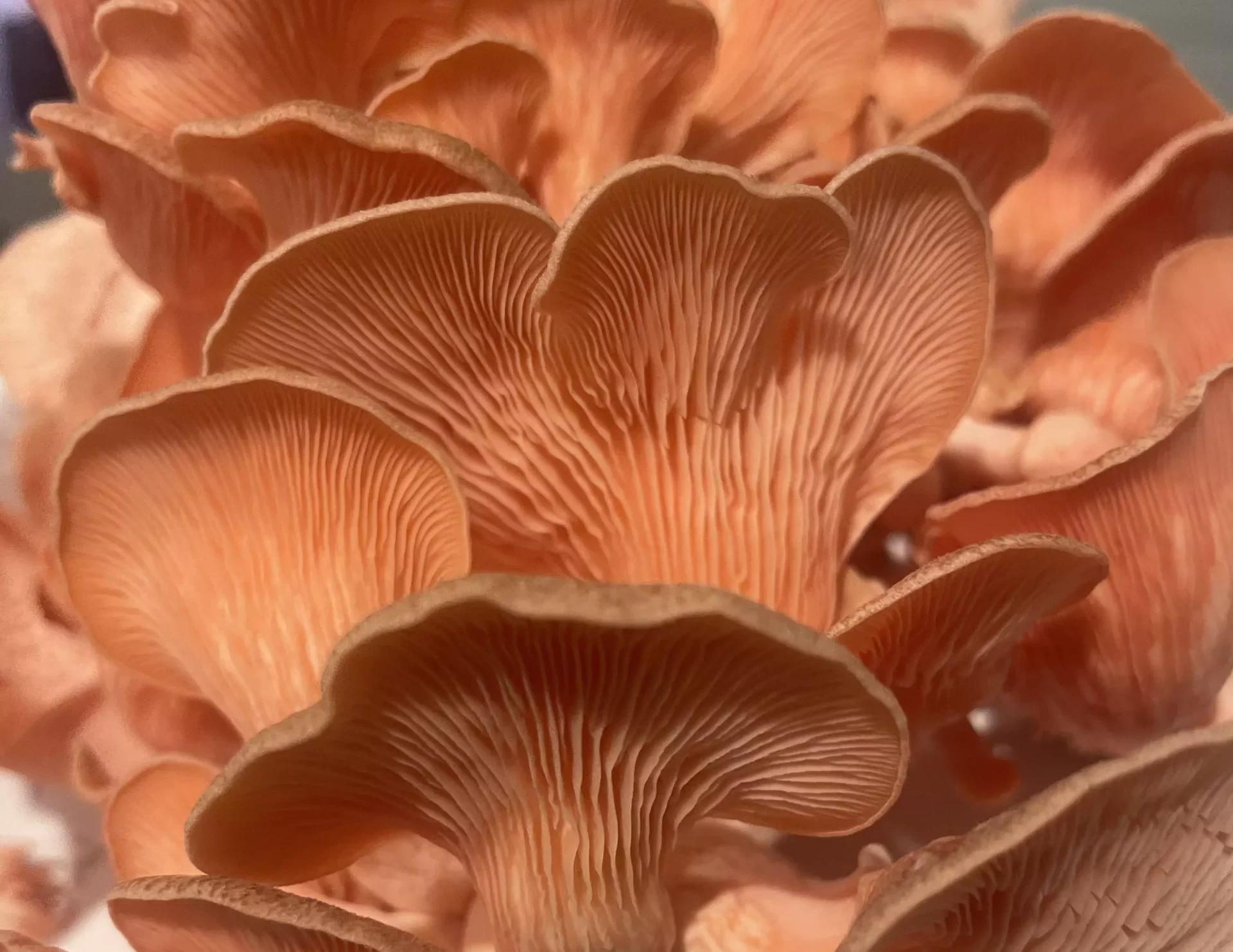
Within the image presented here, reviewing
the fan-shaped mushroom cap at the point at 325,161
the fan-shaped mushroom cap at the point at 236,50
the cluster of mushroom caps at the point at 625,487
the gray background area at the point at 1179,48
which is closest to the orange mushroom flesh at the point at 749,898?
the cluster of mushroom caps at the point at 625,487

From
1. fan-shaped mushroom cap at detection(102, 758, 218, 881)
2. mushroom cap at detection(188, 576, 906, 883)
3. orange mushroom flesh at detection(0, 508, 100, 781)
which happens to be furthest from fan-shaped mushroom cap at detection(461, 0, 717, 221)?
orange mushroom flesh at detection(0, 508, 100, 781)

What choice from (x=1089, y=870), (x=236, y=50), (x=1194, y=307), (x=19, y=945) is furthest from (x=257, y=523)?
(x=1194, y=307)

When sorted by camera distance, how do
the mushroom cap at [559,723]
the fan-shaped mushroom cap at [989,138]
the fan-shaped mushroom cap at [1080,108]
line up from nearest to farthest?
the mushroom cap at [559,723] < the fan-shaped mushroom cap at [989,138] < the fan-shaped mushroom cap at [1080,108]

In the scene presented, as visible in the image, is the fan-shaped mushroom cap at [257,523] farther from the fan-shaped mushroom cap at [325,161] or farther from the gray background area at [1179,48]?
the gray background area at [1179,48]

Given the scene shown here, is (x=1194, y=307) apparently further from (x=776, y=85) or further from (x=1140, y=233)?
(x=776, y=85)

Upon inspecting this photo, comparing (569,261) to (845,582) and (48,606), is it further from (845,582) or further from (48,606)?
(48,606)

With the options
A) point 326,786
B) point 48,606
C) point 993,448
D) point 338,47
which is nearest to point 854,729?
point 326,786

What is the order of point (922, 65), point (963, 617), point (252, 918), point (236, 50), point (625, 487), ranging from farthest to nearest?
1. point (922, 65)
2. point (236, 50)
3. point (625, 487)
4. point (963, 617)
5. point (252, 918)
